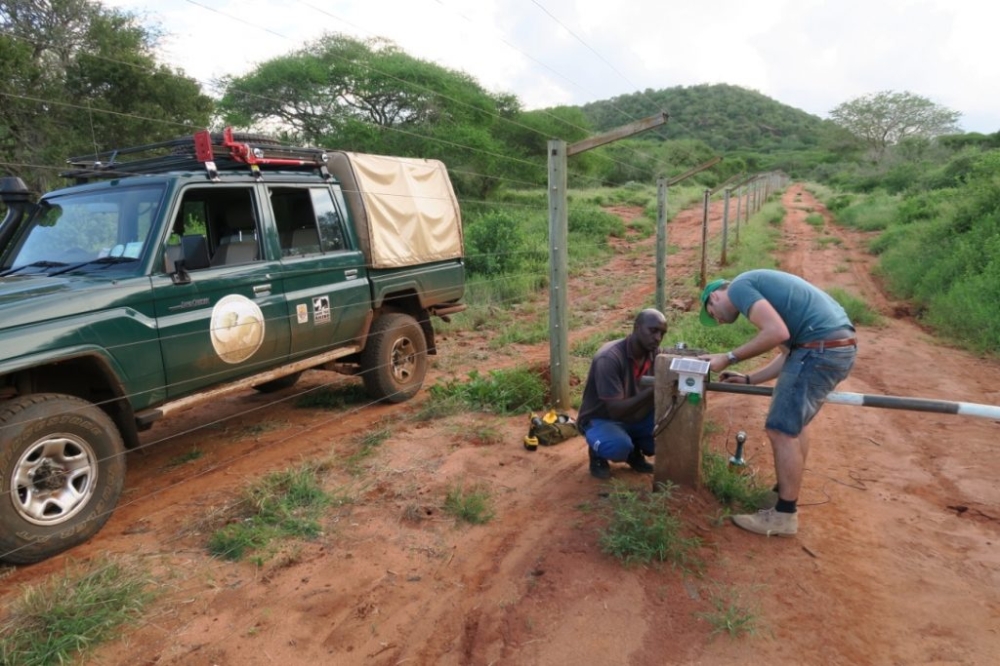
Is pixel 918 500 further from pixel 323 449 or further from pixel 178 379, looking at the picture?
pixel 178 379

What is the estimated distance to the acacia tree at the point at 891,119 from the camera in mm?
Result: 51438

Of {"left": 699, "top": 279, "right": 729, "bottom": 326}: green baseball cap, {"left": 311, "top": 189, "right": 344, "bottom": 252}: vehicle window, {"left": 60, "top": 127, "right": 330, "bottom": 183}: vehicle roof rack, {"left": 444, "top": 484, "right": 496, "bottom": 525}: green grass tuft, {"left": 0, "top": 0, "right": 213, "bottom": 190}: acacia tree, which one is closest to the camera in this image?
{"left": 699, "top": 279, "right": 729, "bottom": 326}: green baseball cap

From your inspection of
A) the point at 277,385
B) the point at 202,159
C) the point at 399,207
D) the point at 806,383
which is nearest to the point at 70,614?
the point at 202,159

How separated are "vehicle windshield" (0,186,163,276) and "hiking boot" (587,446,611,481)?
314 centimetres

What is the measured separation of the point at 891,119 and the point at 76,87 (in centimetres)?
6058

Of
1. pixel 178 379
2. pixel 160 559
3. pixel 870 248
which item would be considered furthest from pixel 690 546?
pixel 870 248

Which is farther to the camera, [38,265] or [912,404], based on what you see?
[38,265]

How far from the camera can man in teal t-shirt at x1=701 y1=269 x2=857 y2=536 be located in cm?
338

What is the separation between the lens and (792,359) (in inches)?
137

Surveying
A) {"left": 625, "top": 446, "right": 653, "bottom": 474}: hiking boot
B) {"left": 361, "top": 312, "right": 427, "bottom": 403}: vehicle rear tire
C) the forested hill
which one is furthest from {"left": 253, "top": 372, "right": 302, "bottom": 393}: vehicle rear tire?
the forested hill

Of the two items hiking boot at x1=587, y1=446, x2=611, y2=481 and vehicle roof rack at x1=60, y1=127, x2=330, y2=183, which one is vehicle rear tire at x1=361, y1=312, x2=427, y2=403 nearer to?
vehicle roof rack at x1=60, y1=127, x2=330, y2=183

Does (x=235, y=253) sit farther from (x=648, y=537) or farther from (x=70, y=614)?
(x=648, y=537)

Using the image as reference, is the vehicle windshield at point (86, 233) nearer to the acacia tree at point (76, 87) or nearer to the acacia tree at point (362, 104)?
the acacia tree at point (76, 87)

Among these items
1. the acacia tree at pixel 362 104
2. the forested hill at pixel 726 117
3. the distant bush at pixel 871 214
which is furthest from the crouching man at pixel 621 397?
the forested hill at pixel 726 117
